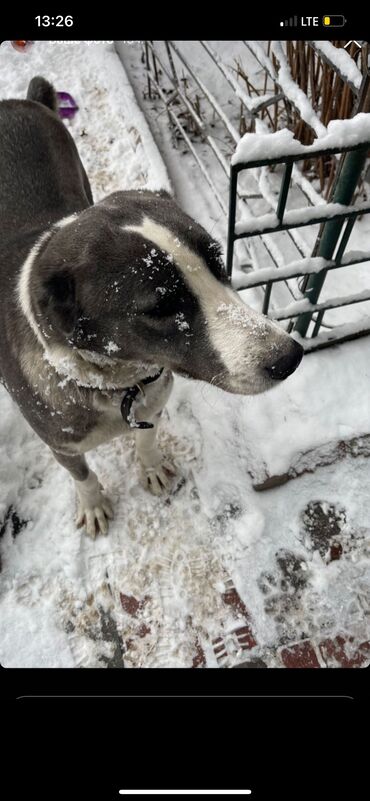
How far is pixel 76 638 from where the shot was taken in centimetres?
209

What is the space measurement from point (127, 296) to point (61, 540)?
1429mm

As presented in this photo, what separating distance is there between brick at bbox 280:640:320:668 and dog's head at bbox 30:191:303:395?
4.01 feet

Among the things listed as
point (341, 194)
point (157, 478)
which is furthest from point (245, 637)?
point (341, 194)

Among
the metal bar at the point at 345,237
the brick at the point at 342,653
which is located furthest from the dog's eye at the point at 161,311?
the brick at the point at 342,653

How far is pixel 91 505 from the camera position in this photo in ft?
7.47

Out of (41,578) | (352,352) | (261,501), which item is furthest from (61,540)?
(352,352)

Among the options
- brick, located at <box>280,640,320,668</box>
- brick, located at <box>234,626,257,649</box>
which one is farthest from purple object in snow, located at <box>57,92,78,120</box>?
brick, located at <box>280,640,320,668</box>

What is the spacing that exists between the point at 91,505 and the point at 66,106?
11.8ft

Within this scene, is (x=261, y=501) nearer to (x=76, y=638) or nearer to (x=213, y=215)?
(x=76, y=638)

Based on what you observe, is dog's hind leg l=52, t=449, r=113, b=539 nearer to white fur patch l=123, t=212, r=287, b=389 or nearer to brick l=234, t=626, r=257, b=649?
brick l=234, t=626, r=257, b=649

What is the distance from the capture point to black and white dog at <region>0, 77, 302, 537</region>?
1385 mm

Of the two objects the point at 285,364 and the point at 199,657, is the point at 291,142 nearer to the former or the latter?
the point at 285,364
